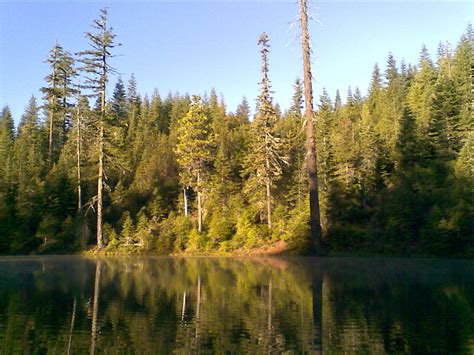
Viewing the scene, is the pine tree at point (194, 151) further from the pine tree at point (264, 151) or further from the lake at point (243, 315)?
the lake at point (243, 315)

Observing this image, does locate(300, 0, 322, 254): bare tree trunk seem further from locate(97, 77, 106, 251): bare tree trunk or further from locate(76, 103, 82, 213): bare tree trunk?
locate(76, 103, 82, 213): bare tree trunk

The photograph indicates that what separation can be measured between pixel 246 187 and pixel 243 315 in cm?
3626

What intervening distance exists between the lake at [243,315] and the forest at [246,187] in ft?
47.5

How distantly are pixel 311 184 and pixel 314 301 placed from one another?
28.8 feet

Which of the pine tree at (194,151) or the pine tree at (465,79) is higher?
the pine tree at (465,79)

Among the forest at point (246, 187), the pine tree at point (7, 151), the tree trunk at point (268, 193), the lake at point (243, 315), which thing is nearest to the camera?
Answer: the lake at point (243, 315)

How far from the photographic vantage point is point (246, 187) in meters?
46.1

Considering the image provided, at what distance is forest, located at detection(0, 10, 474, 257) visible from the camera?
113 feet

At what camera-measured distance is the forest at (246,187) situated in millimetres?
34562

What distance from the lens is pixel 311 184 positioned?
63.5ft

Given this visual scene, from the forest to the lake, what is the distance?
14484mm

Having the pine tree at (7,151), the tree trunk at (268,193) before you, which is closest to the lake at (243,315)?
the tree trunk at (268,193)

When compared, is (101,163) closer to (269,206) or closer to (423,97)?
(269,206)

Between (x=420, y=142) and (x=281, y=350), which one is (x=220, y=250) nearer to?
(x=420, y=142)
